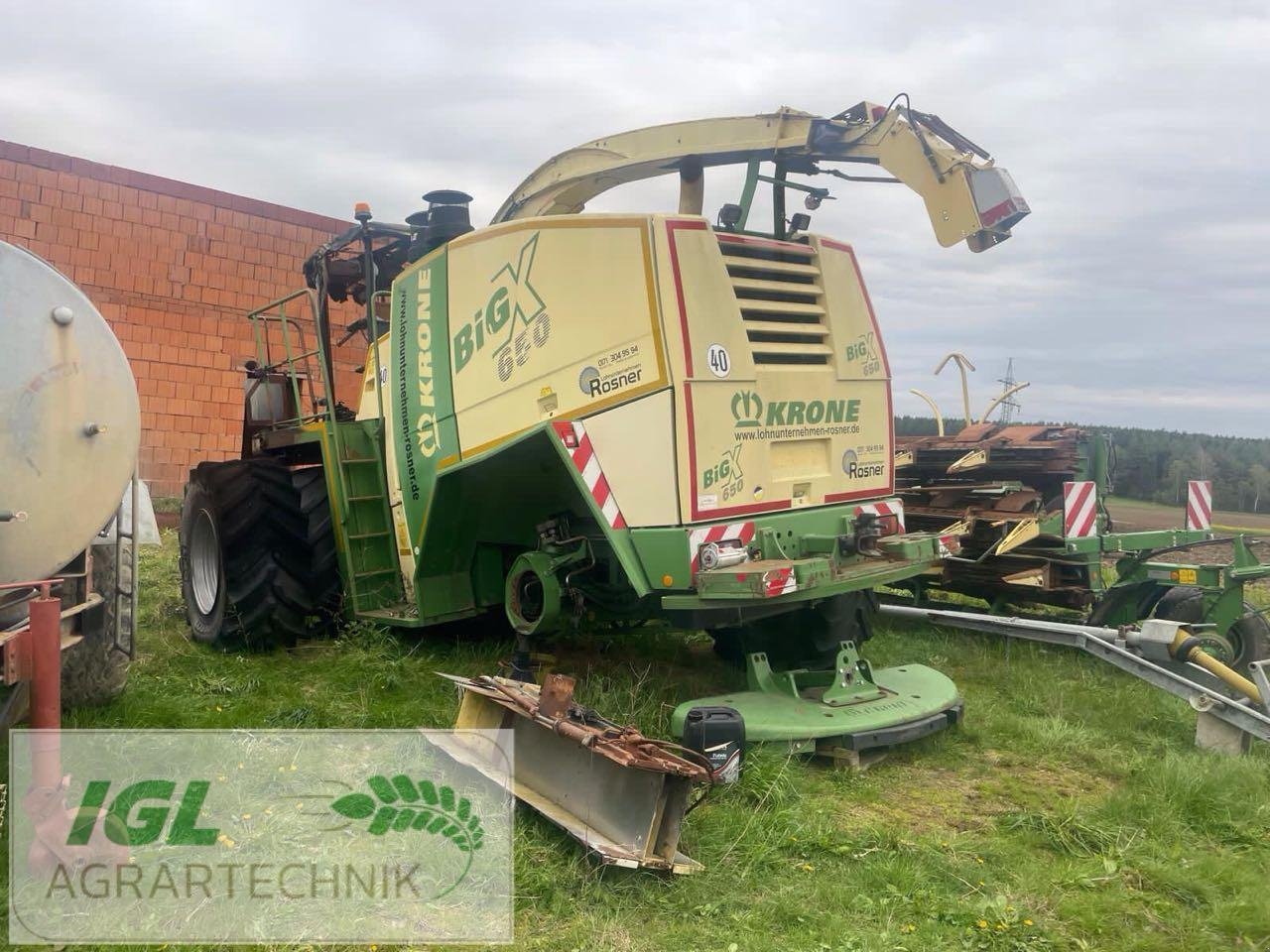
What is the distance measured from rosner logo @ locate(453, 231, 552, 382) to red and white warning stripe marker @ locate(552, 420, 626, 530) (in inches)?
20.5

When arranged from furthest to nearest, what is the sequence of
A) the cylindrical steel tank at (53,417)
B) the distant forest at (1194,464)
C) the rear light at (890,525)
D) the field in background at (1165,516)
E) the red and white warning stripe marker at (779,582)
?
the distant forest at (1194,464), the field in background at (1165,516), the rear light at (890,525), the red and white warning stripe marker at (779,582), the cylindrical steel tank at (53,417)

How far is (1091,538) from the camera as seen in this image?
6766mm

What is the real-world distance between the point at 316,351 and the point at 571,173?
207 cm

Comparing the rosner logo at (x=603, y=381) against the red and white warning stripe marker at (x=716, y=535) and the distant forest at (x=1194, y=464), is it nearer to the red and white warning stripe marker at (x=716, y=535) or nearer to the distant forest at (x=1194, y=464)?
the red and white warning stripe marker at (x=716, y=535)

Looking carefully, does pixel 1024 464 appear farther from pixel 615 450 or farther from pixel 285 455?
pixel 285 455

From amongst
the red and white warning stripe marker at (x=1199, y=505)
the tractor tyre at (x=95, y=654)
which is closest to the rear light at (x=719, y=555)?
the tractor tyre at (x=95, y=654)

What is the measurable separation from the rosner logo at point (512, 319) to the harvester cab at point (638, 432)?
0.01 meters

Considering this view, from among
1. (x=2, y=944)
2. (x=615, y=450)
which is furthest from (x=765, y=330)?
(x=2, y=944)

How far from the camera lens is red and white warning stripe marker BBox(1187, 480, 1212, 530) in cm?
751

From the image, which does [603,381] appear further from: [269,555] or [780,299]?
[269,555]

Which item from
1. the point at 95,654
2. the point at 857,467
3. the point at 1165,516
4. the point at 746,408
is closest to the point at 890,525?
the point at 857,467

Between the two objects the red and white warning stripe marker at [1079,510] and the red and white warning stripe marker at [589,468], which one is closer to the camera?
the red and white warning stripe marker at [589,468]

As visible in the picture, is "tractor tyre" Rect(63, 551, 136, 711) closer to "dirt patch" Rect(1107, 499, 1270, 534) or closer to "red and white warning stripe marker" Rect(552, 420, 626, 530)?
"red and white warning stripe marker" Rect(552, 420, 626, 530)

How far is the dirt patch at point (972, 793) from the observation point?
3939 mm
